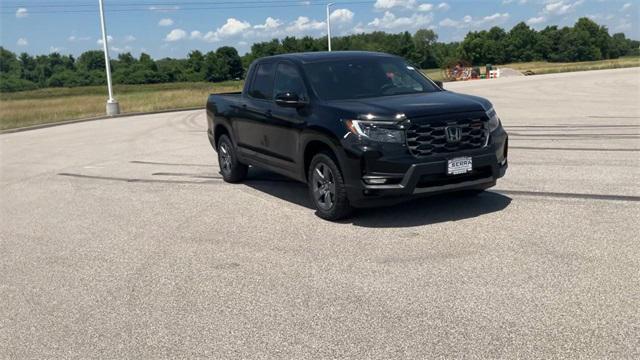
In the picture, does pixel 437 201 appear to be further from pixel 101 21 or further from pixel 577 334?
pixel 101 21

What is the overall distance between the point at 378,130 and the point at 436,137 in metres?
0.58

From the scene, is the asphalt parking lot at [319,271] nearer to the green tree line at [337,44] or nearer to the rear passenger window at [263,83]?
the rear passenger window at [263,83]

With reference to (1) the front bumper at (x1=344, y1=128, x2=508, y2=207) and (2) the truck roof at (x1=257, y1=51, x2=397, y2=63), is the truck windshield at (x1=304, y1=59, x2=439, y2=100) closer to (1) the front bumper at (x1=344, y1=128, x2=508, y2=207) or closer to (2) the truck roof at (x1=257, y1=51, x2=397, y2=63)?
(2) the truck roof at (x1=257, y1=51, x2=397, y2=63)

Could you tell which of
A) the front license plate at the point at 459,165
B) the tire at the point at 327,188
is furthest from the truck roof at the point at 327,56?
the front license plate at the point at 459,165

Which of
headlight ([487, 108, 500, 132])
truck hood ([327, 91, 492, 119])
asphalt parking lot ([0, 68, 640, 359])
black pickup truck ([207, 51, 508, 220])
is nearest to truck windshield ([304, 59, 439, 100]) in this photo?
black pickup truck ([207, 51, 508, 220])

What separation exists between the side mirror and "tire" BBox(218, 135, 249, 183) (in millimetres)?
2278

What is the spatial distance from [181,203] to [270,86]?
6.30 feet

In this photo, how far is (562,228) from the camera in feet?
19.4

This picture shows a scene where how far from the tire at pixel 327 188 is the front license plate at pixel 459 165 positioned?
3.52 feet

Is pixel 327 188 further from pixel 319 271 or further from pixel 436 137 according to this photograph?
pixel 319 271

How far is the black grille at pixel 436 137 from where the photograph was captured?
609 cm

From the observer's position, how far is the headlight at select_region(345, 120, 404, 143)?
6078 mm

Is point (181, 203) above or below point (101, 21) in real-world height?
below

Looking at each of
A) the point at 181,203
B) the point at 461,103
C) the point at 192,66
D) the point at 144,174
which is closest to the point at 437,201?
the point at 461,103
